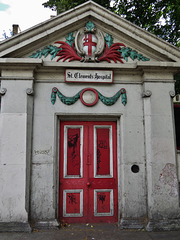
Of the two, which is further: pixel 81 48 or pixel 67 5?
pixel 67 5

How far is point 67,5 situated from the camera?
30.6ft

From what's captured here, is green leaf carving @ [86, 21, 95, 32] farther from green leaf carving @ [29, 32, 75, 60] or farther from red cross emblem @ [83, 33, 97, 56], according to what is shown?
green leaf carving @ [29, 32, 75, 60]

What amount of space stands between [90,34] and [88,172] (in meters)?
3.44

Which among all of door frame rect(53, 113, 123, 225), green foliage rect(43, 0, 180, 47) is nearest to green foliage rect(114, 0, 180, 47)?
green foliage rect(43, 0, 180, 47)

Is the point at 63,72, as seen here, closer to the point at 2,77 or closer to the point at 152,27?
the point at 2,77

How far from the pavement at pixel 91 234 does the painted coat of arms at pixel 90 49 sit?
3.93 m

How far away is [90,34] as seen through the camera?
18.7ft

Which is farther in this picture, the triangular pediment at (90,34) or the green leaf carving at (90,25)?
the green leaf carving at (90,25)

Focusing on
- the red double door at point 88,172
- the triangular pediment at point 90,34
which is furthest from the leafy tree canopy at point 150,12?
the red double door at point 88,172

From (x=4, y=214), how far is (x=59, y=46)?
161 inches

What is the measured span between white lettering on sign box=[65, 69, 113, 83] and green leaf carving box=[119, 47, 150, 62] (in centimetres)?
59

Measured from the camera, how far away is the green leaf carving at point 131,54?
18.6 feet

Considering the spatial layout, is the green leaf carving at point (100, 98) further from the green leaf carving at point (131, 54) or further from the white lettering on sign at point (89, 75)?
the green leaf carving at point (131, 54)

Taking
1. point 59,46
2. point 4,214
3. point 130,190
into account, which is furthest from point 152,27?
point 4,214
